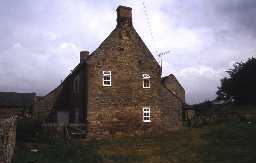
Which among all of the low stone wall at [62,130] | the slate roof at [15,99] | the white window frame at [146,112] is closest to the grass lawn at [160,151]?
the low stone wall at [62,130]

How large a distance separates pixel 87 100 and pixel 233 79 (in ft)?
107

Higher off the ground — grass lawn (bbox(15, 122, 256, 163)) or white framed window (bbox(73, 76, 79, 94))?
Result: white framed window (bbox(73, 76, 79, 94))

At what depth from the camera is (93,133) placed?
29875 mm

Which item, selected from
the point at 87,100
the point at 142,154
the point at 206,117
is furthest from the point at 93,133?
the point at 206,117

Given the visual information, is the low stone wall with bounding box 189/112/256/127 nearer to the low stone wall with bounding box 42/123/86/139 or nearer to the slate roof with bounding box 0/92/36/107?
the low stone wall with bounding box 42/123/86/139

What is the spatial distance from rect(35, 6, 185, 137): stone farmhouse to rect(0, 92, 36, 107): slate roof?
26.7m

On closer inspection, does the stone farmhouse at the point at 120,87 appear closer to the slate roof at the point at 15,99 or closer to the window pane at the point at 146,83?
the window pane at the point at 146,83

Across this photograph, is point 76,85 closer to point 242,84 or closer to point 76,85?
point 76,85

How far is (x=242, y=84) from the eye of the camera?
53031 millimetres

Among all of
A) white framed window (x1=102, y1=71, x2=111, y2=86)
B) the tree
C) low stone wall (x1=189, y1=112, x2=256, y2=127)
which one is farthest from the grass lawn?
the tree

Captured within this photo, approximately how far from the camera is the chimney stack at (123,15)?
1268 inches

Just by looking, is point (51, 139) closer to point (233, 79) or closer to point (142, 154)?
point (142, 154)

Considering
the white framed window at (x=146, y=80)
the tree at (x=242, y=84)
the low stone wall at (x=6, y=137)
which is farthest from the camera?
the tree at (x=242, y=84)

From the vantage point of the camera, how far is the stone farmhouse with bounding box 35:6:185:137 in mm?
30391
